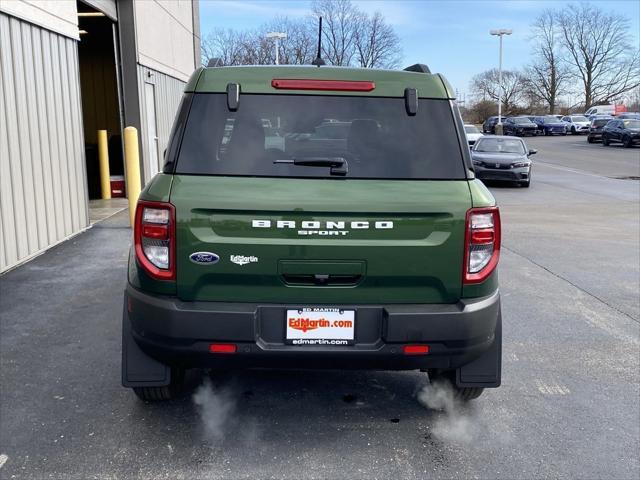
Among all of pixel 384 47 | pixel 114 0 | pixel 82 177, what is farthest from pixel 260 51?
pixel 82 177

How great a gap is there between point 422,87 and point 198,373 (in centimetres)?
243

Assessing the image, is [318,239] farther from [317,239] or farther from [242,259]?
[242,259]

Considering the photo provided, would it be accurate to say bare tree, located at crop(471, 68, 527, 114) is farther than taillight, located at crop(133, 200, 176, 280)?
Yes

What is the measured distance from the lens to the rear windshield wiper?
3166 millimetres

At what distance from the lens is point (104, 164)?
47.4ft

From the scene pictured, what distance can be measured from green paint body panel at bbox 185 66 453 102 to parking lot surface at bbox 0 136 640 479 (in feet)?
6.08

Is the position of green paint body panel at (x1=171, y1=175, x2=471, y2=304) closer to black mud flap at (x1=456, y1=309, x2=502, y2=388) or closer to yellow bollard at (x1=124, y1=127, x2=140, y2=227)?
black mud flap at (x1=456, y1=309, x2=502, y2=388)

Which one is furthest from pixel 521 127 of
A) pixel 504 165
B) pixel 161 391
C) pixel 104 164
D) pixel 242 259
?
pixel 242 259

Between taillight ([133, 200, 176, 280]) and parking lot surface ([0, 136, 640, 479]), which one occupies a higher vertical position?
taillight ([133, 200, 176, 280])

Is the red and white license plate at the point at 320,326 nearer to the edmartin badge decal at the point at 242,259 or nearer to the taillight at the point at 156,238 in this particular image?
the edmartin badge decal at the point at 242,259

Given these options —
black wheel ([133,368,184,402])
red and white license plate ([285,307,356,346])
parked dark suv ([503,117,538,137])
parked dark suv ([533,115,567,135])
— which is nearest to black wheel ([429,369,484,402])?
red and white license plate ([285,307,356,346])

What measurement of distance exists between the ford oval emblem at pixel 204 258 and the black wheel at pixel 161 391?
34.5 inches

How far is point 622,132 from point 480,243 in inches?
1562

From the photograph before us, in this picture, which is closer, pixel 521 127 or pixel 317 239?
pixel 317 239
